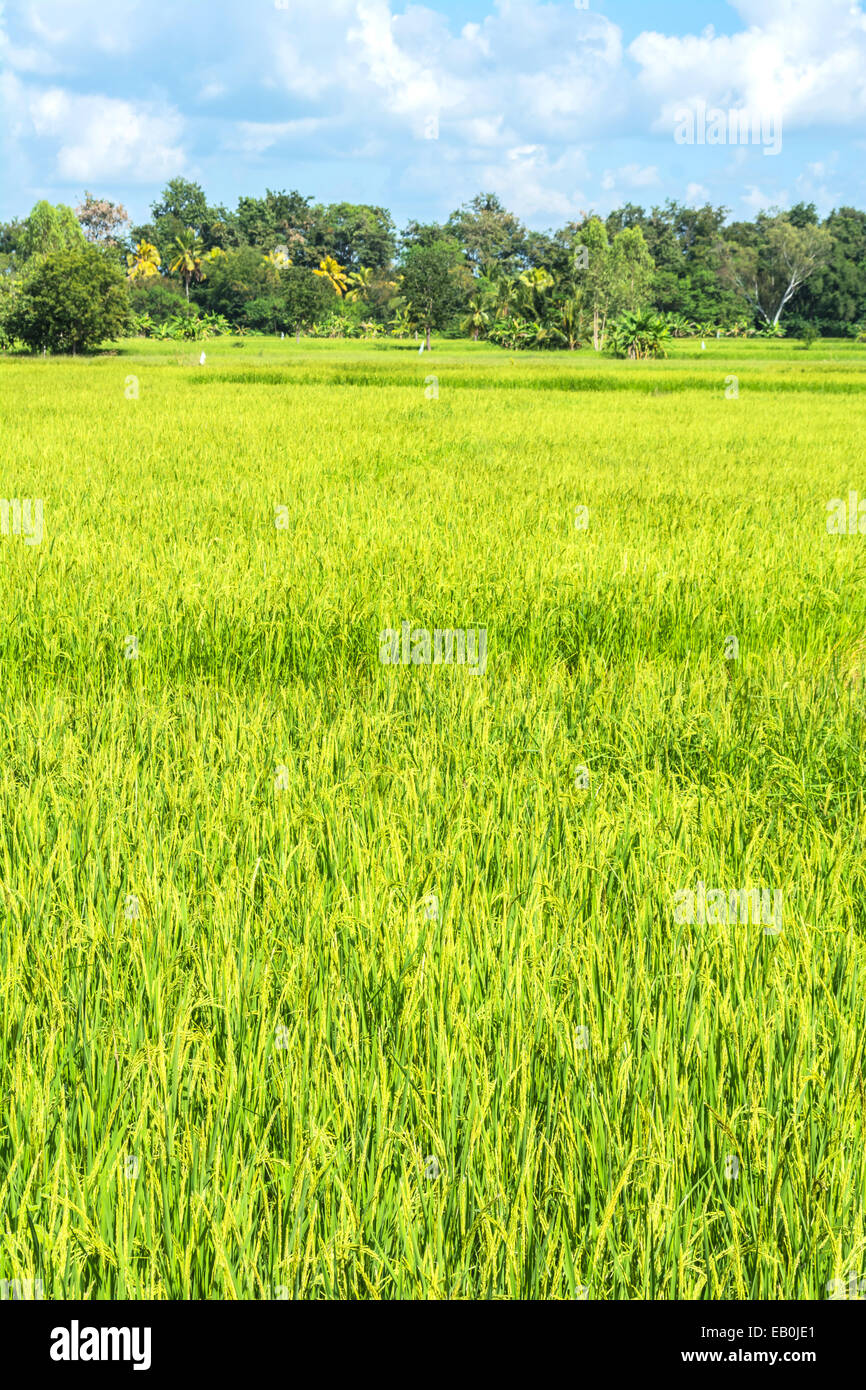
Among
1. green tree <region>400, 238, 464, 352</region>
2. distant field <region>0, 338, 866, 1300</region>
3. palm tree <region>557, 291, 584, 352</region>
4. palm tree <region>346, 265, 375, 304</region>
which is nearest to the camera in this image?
distant field <region>0, 338, 866, 1300</region>

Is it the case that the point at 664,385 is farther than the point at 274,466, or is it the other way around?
the point at 664,385

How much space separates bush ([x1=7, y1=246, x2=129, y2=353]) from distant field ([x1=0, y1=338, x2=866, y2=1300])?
130 ft

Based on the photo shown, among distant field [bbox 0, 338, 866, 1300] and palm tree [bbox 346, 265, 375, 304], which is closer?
distant field [bbox 0, 338, 866, 1300]

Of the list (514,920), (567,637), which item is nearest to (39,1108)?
(514,920)

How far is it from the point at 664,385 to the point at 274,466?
1946 centimetres

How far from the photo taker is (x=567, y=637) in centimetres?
488

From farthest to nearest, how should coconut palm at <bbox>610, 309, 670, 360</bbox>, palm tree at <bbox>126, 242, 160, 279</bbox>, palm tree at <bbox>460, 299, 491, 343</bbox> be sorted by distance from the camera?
palm tree at <bbox>126, 242, 160, 279</bbox>, palm tree at <bbox>460, 299, 491, 343</bbox>, coconut palm at <bbox>610, 309, 670, 360</bbox>

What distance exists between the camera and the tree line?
1738 inches

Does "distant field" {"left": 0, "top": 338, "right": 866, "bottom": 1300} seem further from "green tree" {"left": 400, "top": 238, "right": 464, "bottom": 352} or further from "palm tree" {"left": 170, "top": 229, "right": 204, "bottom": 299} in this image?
"palm tree" {"left": 170, "top": 229, "right": 204, "bottom": 299}

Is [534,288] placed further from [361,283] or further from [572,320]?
[361,283]

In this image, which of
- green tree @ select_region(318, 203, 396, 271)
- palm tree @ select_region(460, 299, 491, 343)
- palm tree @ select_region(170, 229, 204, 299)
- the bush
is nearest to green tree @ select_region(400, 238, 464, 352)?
palm tree @ select_region(460, 299, 491, 343)

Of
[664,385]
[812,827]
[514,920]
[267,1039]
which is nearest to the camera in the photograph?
[267,1039]

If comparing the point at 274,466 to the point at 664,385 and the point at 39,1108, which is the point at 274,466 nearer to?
the point at 39,1108
